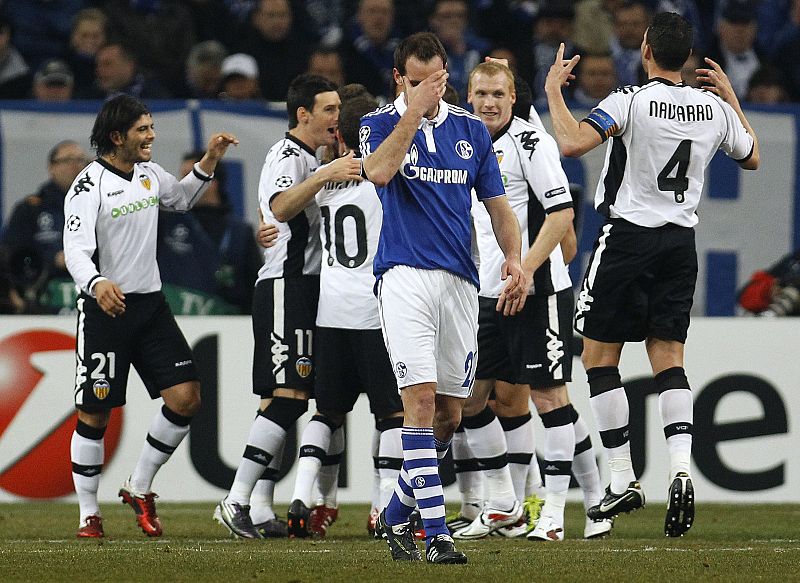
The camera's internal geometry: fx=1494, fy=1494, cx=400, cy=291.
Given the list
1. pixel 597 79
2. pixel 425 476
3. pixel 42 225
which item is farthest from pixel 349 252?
pixel 597 79

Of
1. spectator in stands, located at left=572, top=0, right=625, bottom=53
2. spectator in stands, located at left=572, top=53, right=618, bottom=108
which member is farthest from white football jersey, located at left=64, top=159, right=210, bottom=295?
spectator in stands, located at left=572, top=0, right=625, bottom=53

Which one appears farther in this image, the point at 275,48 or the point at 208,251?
the point at 275,48

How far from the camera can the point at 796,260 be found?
455 inches

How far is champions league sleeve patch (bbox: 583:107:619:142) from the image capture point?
24.3 feet

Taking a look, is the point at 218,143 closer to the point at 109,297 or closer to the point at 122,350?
the point at 109,297

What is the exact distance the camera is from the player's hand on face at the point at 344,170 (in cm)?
777

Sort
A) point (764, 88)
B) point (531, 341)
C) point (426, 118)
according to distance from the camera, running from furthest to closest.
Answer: point (764, 88) < point (531, 341) < point (426, 118)

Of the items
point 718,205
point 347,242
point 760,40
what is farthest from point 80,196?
point 760,40

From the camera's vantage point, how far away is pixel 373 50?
14.0m

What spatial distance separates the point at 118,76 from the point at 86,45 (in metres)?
0.78

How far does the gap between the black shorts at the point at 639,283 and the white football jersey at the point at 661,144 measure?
82mm

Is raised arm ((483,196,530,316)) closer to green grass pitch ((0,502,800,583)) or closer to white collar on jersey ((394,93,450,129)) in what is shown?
white collar on jersey ((394,93,450,129))

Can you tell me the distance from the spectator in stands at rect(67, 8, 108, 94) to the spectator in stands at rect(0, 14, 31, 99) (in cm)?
46

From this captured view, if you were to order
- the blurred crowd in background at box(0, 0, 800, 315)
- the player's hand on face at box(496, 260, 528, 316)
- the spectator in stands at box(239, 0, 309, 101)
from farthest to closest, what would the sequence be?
the spectator in stands at box(239, 0, 309, 101)
the blurred crowd in background at box(0, 0, 800, 315)
the player's hand on face at box(496, 260, 528, 316)
